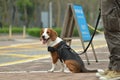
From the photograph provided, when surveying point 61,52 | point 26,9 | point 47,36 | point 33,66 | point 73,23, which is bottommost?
point 26,9

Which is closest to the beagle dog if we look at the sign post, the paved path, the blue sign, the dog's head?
the dog's head

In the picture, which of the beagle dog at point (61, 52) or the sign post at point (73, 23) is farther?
the sign post at point (73, 23)

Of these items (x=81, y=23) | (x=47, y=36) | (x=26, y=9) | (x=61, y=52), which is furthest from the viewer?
(x=26, y=9)

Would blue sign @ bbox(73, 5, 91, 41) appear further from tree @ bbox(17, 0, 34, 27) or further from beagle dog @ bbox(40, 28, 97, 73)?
tree @ bbox(17, 0, 34, 27)

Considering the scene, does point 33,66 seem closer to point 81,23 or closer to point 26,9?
point 81,23

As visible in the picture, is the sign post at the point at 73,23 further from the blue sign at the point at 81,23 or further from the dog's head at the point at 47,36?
the dog's head at the point at 47,36

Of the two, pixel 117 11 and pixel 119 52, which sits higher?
pixel 117 11

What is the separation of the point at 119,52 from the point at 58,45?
296 centimetres

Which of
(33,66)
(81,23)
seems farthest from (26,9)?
(33,66)

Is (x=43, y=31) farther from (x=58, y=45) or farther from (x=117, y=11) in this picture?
(x=117, y=11)

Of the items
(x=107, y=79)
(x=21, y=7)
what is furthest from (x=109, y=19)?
(x=21, y=7)

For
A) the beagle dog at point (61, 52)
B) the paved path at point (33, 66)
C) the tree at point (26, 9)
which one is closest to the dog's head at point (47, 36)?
the beagle dog at point (61, 52)

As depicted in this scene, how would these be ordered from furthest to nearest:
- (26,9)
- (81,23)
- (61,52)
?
(26,9) → (81,23) → (61,52)

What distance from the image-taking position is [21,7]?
6259cm
